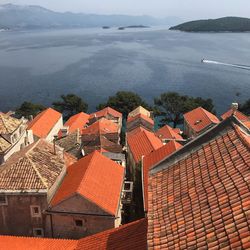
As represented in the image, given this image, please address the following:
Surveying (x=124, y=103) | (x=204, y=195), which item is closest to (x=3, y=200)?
(x=204, y=195)

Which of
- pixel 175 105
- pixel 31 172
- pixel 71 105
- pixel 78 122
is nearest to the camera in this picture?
pixel 31 172

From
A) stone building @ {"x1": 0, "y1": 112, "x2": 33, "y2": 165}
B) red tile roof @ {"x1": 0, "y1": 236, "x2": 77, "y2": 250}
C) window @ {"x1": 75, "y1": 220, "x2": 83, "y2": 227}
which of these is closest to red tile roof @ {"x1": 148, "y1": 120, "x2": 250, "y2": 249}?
red tile roof @ {"x1": 0, "y1": 236, "x2": 77, "y2": 250}

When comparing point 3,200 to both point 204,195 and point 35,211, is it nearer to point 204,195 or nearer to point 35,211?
point 35,211

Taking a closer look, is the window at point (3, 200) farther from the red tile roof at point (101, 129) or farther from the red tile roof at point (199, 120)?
the red tile roof at point (199, 120)

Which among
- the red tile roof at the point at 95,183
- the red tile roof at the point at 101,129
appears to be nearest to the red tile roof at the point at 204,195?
the red tile roof at the point at 95,183

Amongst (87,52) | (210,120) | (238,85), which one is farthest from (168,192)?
(87,52)

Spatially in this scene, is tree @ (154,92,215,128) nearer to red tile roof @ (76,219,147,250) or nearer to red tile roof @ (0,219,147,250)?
red tile roof @ (0,219,147,250)
